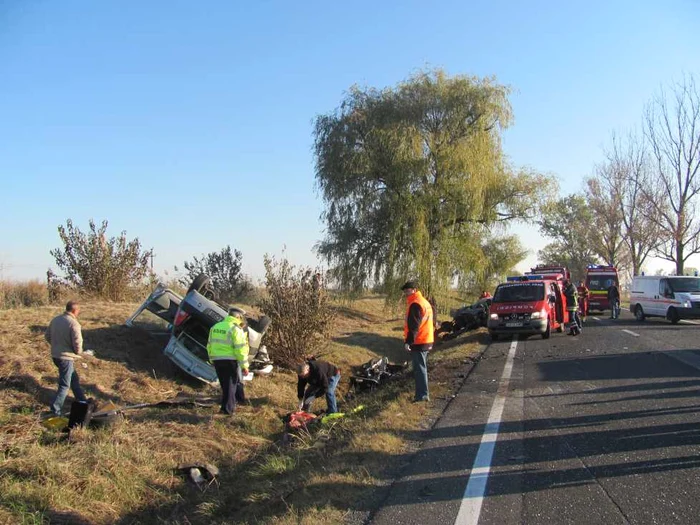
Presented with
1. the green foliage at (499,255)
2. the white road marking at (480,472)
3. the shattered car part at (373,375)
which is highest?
the green foliage at (499,255)

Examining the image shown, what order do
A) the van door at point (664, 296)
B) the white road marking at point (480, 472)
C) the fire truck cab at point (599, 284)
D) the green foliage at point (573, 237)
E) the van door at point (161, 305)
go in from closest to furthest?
the white road marking at point (480, 472)
the van door at point (161, 305)
the van door at point (664, 296)
the fire truck cab at point (599, 284)
the green foliage at point (573, 237)

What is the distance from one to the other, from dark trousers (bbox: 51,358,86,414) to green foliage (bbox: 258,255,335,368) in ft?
16.6

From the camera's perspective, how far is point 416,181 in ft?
77.7

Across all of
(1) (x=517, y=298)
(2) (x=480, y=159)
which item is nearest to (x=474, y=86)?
(2) (x=480, y=159)

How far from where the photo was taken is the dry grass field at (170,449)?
4.83 m

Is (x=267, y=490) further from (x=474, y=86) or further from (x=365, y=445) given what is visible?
(x=474, y=86)

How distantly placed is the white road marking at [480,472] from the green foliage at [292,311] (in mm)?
5963

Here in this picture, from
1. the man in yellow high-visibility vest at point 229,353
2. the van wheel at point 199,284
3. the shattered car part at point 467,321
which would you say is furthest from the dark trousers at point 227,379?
the shattered car part at point 467,321

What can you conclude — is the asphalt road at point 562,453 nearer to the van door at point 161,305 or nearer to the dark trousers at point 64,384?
the dark trousers at point 64,384

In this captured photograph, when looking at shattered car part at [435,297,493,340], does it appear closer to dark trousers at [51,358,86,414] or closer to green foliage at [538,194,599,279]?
dark trousers at [51,358,86,414]

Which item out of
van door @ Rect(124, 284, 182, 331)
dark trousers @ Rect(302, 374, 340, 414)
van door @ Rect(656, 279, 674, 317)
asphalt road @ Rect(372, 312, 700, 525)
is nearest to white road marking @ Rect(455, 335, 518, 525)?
asphalt road @ Rect(372, 312, 700, 525)

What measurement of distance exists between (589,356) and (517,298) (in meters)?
4.69

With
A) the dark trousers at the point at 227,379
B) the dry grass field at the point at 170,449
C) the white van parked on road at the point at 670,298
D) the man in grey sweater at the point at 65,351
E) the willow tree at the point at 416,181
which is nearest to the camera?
the dry grass field at the point at 170,449

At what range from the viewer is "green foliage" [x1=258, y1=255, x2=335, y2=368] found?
12.7 m
